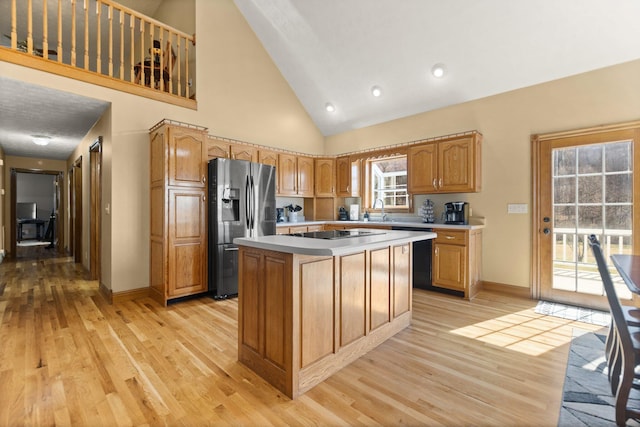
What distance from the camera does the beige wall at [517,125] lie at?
328 centimetres

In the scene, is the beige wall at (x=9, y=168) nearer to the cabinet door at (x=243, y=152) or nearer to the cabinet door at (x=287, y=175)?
the cabinet door at (x=243, y=152)

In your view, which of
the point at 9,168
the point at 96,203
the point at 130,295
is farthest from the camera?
the point at 9,168

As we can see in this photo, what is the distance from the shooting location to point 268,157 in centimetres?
512

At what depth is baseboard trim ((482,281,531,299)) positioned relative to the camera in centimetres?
385

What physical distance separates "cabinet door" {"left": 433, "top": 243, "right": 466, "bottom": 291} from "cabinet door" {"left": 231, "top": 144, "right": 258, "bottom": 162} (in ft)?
10.3

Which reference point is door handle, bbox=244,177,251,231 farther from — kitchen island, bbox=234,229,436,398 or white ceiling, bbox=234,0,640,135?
white ceiling, bbox=234,0,640,135

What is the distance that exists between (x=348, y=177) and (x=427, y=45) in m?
2.48

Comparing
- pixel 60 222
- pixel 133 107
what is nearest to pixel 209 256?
pixel 133 107

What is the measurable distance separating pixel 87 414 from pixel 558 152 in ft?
16.5

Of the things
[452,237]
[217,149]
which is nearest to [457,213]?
[452,237]

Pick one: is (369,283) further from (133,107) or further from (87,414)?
(133,107)

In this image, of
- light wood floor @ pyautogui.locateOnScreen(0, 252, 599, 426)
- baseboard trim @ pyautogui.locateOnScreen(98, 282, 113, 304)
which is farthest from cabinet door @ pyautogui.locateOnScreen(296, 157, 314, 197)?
baseboard trim @ pyautogui.locateOnScreen(98, 282, 113, 304)

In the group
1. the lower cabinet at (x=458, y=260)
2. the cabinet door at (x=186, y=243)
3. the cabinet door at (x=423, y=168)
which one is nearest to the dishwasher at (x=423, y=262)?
the lower cabinet at (x=458, y=260)

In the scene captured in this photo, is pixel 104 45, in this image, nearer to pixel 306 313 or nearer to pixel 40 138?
pixel 40 138
